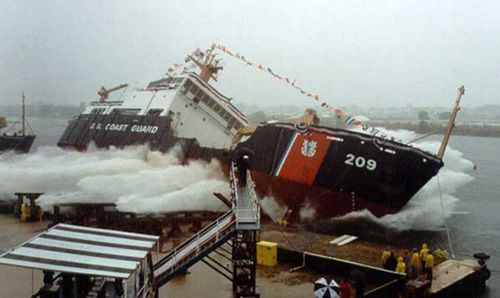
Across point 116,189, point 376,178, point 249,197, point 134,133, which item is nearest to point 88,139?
point 134,133

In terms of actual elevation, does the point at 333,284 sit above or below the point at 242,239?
below

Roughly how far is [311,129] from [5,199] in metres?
18.1

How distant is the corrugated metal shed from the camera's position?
860 centimetres

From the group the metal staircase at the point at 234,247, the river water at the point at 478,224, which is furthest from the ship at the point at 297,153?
the metal staircase at the point at 234,247

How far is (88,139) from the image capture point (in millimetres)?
35281

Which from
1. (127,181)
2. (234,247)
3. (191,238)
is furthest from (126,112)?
(234,247)

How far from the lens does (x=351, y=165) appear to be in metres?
23.4

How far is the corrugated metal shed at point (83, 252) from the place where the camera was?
8.60 meters

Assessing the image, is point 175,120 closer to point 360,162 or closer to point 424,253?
point 360,162

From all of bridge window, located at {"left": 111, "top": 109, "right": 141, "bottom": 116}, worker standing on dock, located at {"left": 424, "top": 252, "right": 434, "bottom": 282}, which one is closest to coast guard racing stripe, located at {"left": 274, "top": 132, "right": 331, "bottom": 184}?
worker standing on dock, located at {"left": 424, "top": 252, "right": 434, "bottom": 282}

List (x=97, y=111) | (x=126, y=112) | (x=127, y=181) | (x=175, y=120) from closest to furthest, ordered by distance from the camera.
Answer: (x=127, y=181) → (x=175, y=120) → (x=126, y=112) → (x=97, y=111)

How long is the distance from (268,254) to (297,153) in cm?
770

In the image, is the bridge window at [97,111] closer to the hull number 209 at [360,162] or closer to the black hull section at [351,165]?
the black hull section at [351,165]

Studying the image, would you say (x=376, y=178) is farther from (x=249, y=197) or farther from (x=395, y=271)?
(x=249, y=197)
